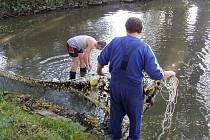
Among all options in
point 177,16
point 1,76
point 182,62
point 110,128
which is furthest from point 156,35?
point 110,128

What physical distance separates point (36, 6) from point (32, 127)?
53.9ft

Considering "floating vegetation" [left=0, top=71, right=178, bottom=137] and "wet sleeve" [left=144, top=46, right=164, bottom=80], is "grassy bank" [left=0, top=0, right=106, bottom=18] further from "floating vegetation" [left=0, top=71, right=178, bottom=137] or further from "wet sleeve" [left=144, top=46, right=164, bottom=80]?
"wet sleeve" [left=144, top=46, right=164, bottom=80]

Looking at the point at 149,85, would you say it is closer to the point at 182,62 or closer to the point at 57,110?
the point at 57,110

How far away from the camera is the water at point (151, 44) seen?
9.66 m

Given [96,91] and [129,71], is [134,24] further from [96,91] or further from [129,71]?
[96,91]

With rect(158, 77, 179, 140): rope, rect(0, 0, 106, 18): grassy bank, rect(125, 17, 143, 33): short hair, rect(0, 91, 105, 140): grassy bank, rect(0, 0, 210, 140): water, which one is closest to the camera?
rect(125, 17, 143, 33): short hair

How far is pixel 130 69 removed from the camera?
6.23 meters

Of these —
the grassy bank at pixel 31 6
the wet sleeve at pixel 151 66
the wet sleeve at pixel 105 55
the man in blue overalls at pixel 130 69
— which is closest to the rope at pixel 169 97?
the man in blue overalls at pixel 130 69

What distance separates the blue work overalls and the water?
203 cm

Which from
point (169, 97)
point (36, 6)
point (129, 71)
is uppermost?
point (129, 71)

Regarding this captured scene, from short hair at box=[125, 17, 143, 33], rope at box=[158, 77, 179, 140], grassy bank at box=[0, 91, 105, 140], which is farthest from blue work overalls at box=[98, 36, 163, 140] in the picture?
rope at box=[158, 77, 179, 140]

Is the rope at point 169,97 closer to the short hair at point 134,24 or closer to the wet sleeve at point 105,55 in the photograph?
the wet sleeve at point 105,55

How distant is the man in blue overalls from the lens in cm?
613

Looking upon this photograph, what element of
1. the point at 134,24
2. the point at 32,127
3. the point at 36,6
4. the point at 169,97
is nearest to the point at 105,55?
the point at 134,24
